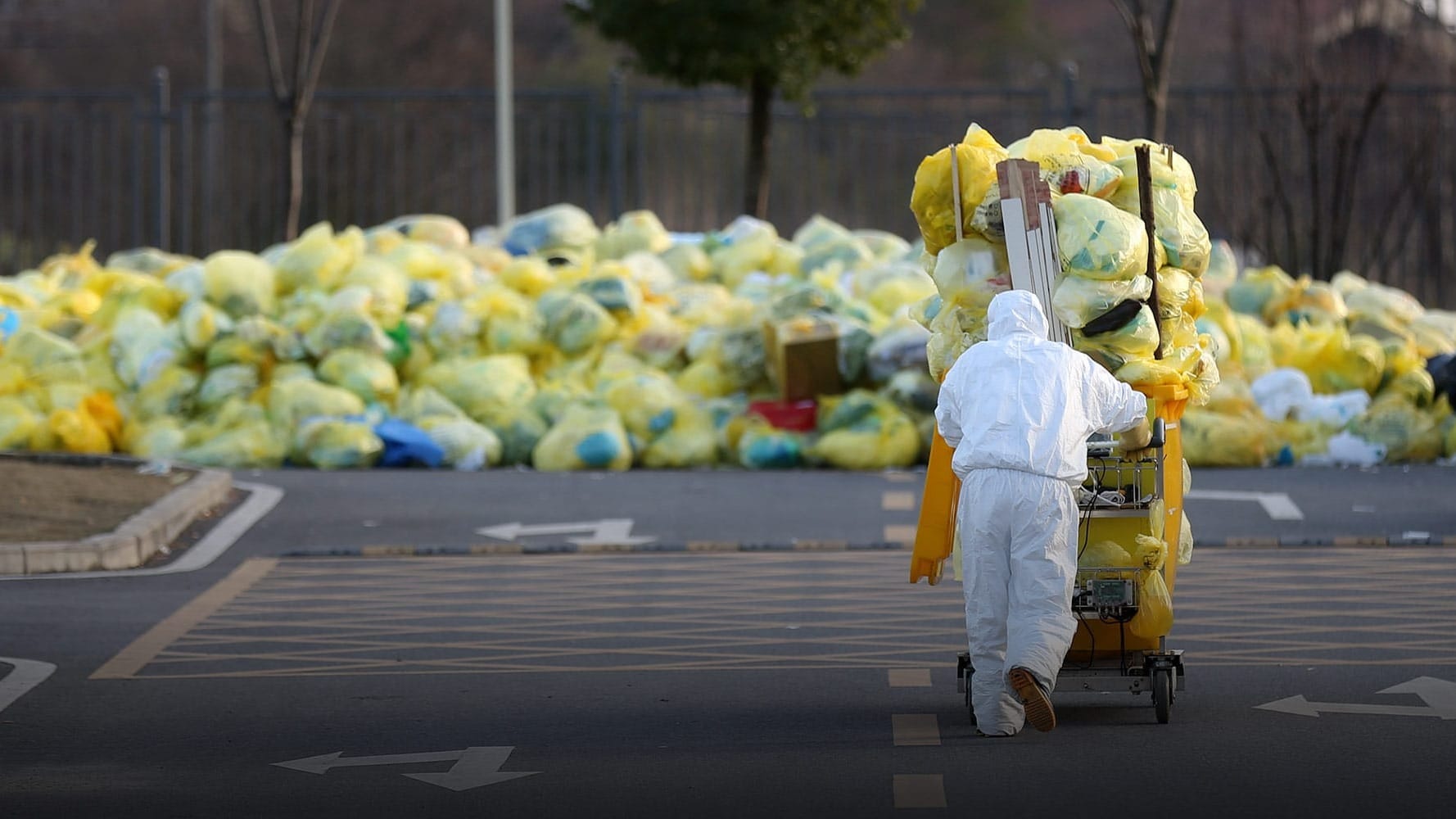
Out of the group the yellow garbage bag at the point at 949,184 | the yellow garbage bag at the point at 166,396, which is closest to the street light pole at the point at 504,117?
the yellow garbage bag at the point at 166,396

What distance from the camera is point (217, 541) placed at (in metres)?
12.4

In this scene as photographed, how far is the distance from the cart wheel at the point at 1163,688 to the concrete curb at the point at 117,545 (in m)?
6.36

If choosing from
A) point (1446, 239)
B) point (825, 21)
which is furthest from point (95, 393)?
point (1446, 239)

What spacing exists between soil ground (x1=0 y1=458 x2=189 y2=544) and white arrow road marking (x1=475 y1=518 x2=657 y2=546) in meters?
2.11

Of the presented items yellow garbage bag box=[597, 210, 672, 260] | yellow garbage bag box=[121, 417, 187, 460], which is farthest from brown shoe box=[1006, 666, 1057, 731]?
yellow garbage bag box=[597, 210, 672, 260]

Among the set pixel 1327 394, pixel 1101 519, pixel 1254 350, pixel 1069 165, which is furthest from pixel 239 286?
pixel 1101 519

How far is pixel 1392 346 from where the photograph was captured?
16359 millimetres

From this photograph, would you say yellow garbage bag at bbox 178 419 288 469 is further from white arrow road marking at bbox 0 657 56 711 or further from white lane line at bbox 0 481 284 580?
white arrow road marking at bbox 0 657 56 711

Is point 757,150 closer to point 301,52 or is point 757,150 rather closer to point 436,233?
point 436,233

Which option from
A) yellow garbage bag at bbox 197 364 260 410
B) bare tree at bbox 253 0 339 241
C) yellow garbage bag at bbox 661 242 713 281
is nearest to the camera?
yellow garbage bag at bbox 197 364 260 410

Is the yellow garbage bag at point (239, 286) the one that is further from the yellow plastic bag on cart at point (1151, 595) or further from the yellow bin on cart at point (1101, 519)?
the yellow plastic bag on cart at point (1151, 595)

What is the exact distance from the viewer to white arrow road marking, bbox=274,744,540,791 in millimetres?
6492

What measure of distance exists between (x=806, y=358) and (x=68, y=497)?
17.3 ft

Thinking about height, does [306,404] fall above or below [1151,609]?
below
